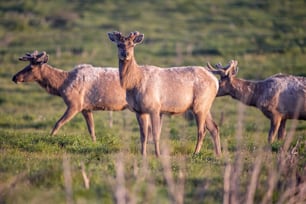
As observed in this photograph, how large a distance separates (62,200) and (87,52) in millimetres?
22547

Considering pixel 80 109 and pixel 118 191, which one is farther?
Result: pixel 80 109

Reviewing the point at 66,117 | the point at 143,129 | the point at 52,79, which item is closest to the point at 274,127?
the point at 143,129

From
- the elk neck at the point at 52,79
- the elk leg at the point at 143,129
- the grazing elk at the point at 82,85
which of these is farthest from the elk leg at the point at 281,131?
the elk neck at the point at 52,79

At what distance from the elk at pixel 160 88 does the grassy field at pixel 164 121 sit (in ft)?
2.20

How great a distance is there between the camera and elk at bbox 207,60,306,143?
14492mm

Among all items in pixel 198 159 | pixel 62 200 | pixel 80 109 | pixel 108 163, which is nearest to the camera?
pixel 62 200

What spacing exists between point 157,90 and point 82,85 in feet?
10.4

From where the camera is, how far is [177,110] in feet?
43.4

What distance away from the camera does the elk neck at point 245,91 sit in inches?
598

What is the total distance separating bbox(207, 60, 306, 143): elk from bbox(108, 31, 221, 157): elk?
1.34 m

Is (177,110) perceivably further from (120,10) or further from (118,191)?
(120,10)

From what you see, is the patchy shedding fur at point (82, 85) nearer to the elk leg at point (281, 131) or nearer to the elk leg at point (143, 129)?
the elk leg at point (143, 129)

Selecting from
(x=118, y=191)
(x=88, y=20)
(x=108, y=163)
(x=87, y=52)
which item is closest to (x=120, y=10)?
(x=88, y=20)

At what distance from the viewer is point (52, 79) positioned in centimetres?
1587
